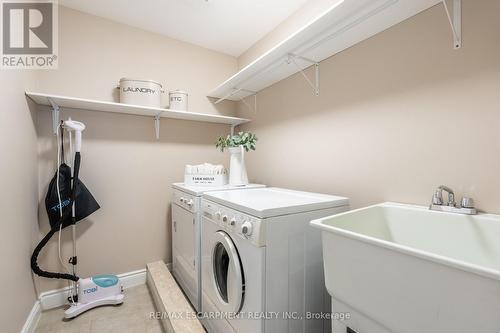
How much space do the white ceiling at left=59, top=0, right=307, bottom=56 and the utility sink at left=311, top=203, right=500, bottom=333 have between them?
190 cm

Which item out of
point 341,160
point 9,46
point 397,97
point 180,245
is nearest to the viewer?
point 397,97

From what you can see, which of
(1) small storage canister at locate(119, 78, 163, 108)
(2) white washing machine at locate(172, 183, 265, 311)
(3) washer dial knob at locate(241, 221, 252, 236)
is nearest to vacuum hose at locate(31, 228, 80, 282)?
(2) white washing machine at locate(172, 183, 265, 311)

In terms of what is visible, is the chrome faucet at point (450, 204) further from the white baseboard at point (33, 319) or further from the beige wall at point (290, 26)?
the white baseboard at point (33, 319)

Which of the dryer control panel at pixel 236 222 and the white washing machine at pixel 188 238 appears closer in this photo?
the dryer control panel at pixel 236 222

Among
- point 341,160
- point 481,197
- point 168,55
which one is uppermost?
point 168,55

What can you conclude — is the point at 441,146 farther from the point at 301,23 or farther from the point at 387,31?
the point at 301,23

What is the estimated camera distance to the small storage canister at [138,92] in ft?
6.57

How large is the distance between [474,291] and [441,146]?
2.85 ft

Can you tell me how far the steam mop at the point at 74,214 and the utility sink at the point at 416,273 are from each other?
6.37 feet

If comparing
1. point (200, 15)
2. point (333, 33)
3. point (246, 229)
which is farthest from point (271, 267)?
point (200, 15)

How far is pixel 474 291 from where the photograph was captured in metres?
0.55

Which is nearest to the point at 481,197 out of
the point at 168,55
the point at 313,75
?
the point at 313,75

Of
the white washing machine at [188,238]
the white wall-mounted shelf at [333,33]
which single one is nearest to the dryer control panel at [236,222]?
the white washing machine at [188,238]

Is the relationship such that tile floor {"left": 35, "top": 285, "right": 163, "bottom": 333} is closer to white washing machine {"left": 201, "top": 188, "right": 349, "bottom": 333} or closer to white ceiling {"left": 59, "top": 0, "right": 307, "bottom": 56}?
white washing machine {"left": 201, "top": 188, "right": 349, "bottom": 333}
